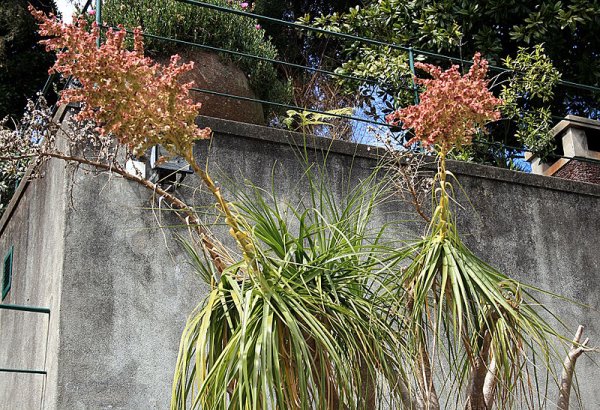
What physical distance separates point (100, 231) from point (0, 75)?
7113 mm

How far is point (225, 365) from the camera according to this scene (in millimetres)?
2955

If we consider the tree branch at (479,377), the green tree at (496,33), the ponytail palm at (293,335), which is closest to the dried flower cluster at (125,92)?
the ponytail palm at (293,335)

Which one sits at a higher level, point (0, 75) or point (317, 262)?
point (0, 75)

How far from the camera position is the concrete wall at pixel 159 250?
4164 mm

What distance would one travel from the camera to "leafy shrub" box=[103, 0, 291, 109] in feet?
18.0

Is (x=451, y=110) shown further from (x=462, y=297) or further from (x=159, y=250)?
(x=159, y=250)

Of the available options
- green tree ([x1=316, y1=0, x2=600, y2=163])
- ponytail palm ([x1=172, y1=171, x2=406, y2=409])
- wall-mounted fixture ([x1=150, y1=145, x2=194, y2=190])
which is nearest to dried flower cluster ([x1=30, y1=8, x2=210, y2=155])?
ponytail palm ([x1=172, y1=171, x2=406, y2=409])

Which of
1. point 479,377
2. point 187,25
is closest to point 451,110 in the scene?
point 479,377

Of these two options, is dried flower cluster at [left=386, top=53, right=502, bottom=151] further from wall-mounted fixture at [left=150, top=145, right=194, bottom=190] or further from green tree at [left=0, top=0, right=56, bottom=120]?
green tree at [left=0, top=0, right=56, bottom=120]

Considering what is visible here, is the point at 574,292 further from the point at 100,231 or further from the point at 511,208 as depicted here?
the point at 100,231

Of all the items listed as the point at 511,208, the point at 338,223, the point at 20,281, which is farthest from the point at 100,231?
the point at 511,208

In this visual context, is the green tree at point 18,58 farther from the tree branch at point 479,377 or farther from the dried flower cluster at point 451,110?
the tree branch at point 479,377

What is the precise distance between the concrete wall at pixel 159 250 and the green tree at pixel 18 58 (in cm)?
563

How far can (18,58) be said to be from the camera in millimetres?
10820
